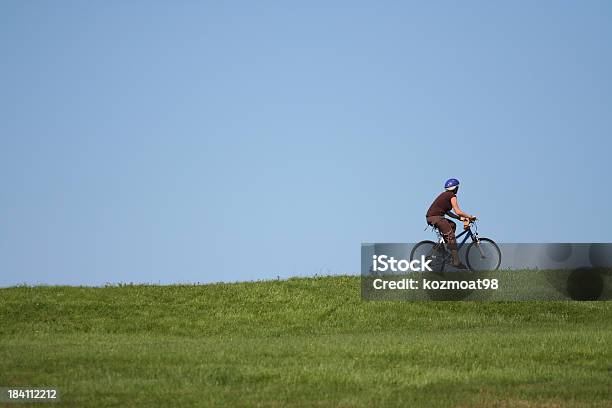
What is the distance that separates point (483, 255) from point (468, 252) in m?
0.89

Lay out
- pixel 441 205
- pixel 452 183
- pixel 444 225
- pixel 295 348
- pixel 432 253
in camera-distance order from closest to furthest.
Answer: pixel 295 348, pixel 452 183, pixel 441 205, pixel 444 225, pixel 432 253

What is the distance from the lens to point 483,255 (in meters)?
32.8

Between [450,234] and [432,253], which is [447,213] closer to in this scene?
[450,234]

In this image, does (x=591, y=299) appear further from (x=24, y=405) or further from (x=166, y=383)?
(x=24, y=405)

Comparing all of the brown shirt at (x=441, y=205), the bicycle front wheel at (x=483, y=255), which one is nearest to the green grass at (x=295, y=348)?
the bicycle front wheel at (x=483, y=255)

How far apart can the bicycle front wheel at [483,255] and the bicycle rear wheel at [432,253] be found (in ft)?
2.93

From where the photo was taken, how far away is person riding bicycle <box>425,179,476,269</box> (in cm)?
3099

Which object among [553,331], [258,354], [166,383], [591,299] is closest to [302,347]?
[258,354]

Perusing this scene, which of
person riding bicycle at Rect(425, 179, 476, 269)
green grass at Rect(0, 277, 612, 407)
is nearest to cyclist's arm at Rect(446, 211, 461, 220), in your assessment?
person riding bicycle at Rect(425, 179, 476, 269)

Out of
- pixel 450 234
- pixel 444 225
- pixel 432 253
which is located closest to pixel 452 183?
pixel 444 225

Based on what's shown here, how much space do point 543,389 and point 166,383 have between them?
280 inches

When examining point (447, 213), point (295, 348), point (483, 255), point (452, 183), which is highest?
point (452, 183)

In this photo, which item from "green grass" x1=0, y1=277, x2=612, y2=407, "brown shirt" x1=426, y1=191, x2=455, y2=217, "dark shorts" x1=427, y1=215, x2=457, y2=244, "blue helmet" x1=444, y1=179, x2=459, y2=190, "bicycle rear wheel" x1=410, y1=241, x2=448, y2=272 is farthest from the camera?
"bicycle rear wheel" x1=410, y1=241, x2=448, y2=272

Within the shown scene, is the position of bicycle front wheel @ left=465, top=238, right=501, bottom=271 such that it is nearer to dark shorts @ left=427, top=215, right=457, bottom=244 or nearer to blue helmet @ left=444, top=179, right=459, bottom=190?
dark shorts @ left=427, top=215, right=457, bottom=244
